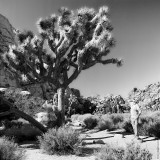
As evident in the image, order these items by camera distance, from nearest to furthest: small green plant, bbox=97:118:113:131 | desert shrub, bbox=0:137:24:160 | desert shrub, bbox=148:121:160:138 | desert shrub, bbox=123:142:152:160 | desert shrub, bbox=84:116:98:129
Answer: desert shrub, bbox=0:137:24:160, desert shrub, bbox=123:142:152:160, desert shrub, bbox=148:121:160:138, small green plant, bbox=97:118:113:131, desert shrub, bbox=84:116:98:129

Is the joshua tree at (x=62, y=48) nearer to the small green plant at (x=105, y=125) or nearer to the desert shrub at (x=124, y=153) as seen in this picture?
the small green plant at (x=105, y=125)

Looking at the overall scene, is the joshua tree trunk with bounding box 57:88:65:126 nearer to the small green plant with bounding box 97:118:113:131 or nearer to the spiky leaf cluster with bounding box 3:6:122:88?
the spiky leaf cluster with bounding box 3:6:122:88

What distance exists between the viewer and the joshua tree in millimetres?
12875

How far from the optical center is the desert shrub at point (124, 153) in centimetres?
529

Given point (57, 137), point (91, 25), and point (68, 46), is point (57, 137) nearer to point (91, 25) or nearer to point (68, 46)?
point (68, 46)

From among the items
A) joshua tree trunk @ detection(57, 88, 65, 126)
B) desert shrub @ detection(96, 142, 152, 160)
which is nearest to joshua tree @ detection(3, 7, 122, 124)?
joshua tree trunk @ detection(57, 88, 65, 126)

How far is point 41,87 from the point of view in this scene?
33281 mm

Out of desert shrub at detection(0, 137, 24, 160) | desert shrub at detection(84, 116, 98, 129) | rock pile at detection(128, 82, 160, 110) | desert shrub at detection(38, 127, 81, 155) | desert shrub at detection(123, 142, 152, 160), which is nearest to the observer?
desert shrub at detection(0, 137, 24, 160)

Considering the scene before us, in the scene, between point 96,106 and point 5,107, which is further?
point 96,106

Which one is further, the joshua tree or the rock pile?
the rock pile

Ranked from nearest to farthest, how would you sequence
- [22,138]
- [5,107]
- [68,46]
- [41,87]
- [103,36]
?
[22,138] < [103,36] < [68,46] < [5,107] < [41,87]

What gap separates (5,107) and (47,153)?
10028 mm

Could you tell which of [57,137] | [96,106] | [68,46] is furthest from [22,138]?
[96,106]

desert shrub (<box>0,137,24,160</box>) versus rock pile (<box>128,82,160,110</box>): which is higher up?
rock pile (<box>128,82,160,110</box>)
